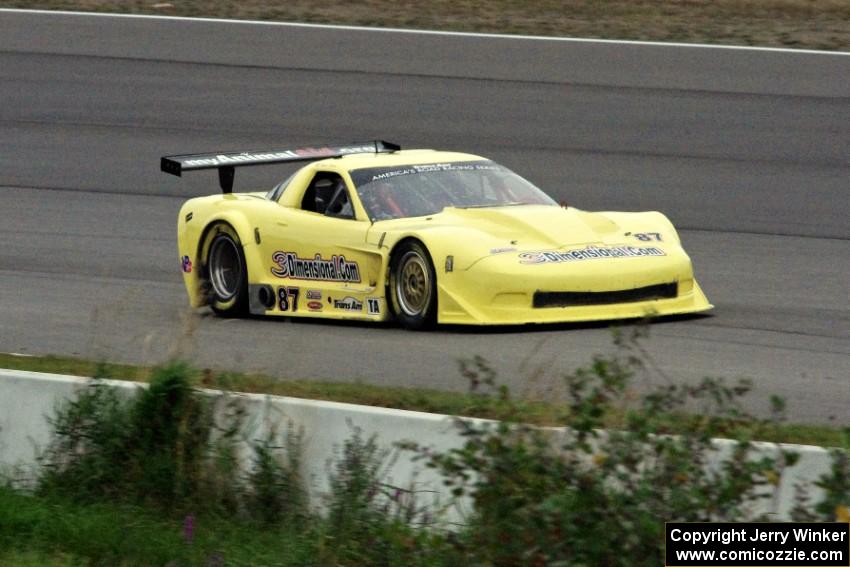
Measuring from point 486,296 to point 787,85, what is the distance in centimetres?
919

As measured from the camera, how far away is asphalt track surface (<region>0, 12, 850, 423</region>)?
34.6ft

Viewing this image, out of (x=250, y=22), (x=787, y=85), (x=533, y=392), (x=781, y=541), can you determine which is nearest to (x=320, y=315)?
(x=533, y=392)

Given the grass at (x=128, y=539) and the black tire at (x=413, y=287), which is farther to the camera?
the black tire at (x=413, y=287)

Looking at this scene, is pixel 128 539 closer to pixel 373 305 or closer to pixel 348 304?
pixel 373 305

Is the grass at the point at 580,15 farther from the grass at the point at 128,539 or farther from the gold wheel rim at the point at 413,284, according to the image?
the grass at the point at 128,539

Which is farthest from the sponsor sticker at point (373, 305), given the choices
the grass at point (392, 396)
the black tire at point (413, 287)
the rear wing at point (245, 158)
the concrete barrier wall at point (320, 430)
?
the concrete barrier wall at point (320, 430)

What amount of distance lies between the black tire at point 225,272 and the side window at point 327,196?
0.68m

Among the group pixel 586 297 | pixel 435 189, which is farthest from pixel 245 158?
pixel 586 297

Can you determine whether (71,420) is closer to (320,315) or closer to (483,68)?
(320,315)

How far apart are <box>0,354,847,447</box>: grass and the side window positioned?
3.21 meters

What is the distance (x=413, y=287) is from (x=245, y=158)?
8.64ft

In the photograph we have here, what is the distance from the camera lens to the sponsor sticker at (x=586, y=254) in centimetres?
1081

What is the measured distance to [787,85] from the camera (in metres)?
18.7

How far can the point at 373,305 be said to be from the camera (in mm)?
11523
